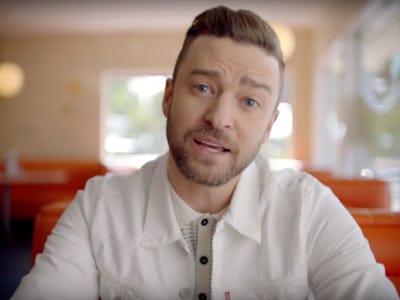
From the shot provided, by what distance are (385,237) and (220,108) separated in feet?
2.79

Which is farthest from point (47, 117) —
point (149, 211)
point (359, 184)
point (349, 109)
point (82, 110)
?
point (149, 211)

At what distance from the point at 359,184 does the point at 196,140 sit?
6.42 feet

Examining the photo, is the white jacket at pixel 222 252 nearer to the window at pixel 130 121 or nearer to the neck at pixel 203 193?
the neck at pixel 203 193

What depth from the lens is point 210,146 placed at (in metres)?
1.13

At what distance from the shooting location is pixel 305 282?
1.19m

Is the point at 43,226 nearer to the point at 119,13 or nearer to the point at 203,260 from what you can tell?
the point at 203,260

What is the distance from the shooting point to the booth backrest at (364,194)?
266cm

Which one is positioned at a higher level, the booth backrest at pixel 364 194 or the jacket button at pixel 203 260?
the jacket button at pixel 203 260

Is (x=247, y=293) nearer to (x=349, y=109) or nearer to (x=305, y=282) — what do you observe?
(x=305, y=282)

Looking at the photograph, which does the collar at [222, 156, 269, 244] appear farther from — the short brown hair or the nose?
the short brown hair

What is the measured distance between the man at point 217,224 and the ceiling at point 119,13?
4.43 m

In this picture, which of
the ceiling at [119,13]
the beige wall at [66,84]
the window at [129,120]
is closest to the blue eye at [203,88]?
the ceiling at [119,13]

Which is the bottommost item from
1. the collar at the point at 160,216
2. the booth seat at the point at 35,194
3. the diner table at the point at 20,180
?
the booth seat at the point at 35,194

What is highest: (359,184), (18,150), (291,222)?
(291,222)
